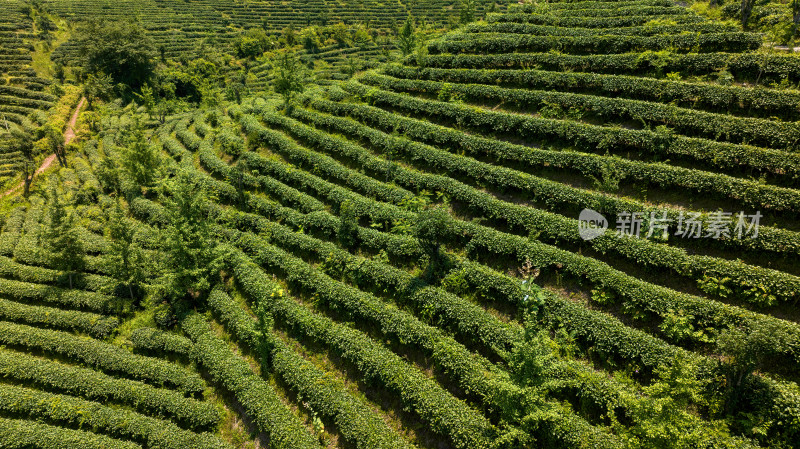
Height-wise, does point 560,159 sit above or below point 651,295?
above

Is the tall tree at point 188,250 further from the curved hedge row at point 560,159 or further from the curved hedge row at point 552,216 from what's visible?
the curved hedge row at point 560,159

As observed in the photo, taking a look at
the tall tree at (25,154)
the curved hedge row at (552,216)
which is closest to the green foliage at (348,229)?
the curved hedge row at (552,216)

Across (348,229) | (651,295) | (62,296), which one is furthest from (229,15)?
(651,295)

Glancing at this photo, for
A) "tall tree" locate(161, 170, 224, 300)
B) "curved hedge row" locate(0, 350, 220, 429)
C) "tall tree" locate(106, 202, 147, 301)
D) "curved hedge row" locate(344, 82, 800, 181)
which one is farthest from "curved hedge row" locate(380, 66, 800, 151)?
"curved hedge row" locate(0, 350, 220, 429)

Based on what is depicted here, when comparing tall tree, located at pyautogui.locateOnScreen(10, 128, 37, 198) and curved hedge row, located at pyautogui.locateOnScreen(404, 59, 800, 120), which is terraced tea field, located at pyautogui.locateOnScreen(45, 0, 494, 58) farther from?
curved hedge row, located at pyautogui.locateOnScreen(404, 59, 800, 120)

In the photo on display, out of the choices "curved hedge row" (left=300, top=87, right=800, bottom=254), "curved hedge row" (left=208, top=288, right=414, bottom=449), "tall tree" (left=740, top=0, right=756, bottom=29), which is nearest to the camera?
"curved hedge row" (left=208, top=288, right=414, bottom=449)

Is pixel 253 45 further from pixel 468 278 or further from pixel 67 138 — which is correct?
pixel 468 278

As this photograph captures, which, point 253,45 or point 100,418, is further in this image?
point 253,45

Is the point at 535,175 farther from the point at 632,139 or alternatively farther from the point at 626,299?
the point at 626,299
